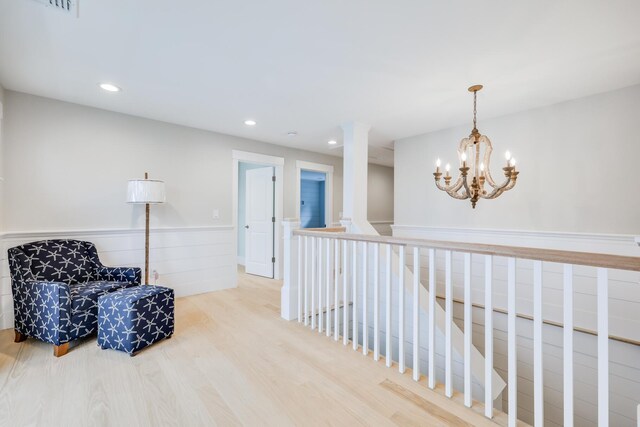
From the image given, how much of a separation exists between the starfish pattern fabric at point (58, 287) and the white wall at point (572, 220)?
13.1 feet

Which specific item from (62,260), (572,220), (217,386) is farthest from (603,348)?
(62,260)

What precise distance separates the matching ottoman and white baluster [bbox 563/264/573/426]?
2640mm

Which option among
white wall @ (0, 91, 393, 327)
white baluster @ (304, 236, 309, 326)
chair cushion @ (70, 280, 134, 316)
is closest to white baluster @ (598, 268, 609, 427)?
white baluster @ (304, 236, 309, 326)

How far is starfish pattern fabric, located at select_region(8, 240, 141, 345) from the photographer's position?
2.18 meters

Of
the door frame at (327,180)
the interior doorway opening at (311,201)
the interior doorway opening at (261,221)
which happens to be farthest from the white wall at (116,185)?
the interior doorway opening at (311,201)

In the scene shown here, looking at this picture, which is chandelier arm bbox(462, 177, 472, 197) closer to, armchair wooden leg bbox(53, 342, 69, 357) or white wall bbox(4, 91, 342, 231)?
white wall bbox(4, 91, 342, 231)

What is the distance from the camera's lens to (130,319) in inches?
85.7

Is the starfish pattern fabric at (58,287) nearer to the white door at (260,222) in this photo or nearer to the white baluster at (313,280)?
the white baluster at (313,280)

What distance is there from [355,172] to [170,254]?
2.59m

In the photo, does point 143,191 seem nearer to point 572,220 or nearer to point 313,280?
point 313,280

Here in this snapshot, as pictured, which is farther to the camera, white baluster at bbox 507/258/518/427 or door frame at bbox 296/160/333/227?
door frame at bbox 296/160/333/227

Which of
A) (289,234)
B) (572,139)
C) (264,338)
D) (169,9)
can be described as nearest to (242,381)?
(264,338)

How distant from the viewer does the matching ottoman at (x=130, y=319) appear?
218 cm

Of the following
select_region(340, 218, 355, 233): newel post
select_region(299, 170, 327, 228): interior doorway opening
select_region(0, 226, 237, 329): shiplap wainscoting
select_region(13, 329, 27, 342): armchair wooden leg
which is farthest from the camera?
select_region(299, 170, 327, 228): interior doorway opening
